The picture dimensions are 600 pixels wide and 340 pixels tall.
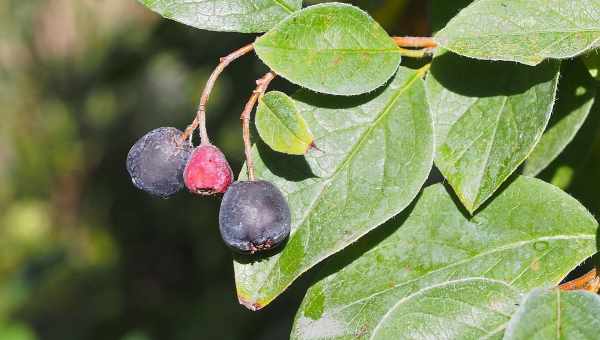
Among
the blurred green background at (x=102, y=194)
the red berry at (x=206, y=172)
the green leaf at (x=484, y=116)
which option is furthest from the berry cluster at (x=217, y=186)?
the blurred green background at (x=102, y=194)

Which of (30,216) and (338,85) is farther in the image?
(30,216)

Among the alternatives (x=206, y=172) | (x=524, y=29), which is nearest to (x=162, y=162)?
(x=206, y=172)

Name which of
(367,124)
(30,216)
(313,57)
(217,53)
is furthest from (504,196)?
(30,216)

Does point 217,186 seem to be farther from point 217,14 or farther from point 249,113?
point 217,14

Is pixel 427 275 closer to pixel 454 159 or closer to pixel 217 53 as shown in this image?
pixel 454 159

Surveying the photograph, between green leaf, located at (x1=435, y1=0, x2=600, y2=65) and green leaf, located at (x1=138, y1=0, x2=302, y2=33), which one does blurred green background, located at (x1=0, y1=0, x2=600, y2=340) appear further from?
green leaf, located at (x1=435, y1=0, x2=600, y2=65)
